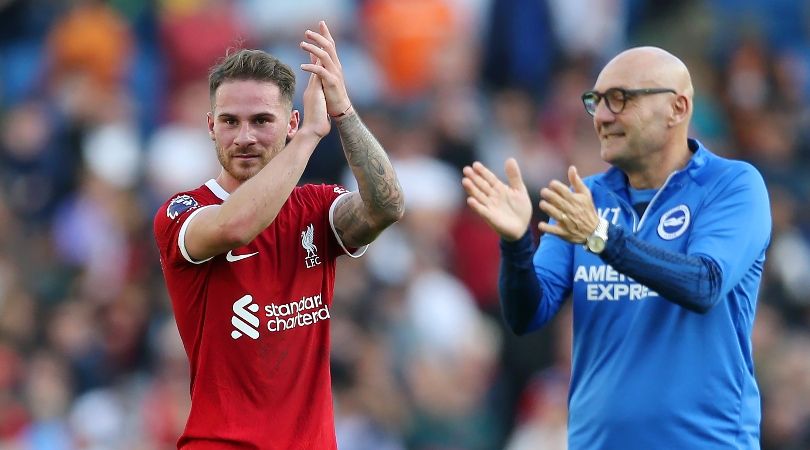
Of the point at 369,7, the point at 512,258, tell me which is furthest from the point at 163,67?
the point at 512,258

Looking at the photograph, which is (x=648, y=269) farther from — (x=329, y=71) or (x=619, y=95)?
(x=329, y=71)

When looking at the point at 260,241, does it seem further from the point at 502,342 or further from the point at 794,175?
the point at 794,175

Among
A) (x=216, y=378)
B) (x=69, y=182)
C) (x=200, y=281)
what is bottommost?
(x=216, y=378)

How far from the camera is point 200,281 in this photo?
563cm

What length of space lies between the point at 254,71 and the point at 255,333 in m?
1.05

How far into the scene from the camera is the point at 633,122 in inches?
240

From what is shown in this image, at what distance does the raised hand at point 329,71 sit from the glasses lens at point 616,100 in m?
1.18

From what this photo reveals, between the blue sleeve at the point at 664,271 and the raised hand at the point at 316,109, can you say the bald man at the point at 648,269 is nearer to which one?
the blue sleeve at the point at 664,271

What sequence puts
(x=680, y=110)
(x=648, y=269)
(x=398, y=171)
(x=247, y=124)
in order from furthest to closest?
(x=398, y=171)
(x=680, y=110)
(x=247, y=124)
(x=648, y=269)

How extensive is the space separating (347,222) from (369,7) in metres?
8.01

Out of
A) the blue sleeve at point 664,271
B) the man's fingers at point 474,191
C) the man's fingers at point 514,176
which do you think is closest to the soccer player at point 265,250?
the man's fingers at point 474,191

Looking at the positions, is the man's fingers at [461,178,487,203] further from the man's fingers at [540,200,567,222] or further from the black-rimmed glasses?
the black-rimmed glasses

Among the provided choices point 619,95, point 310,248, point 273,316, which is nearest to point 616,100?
point 619,95

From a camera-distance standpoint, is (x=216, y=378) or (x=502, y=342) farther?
(x=502, y=342)
